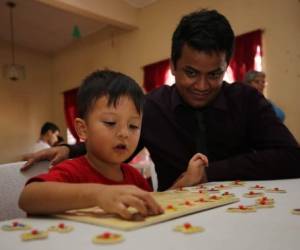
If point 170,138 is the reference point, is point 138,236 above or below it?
below

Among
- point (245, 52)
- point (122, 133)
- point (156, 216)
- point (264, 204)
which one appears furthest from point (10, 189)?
point (245, 52)

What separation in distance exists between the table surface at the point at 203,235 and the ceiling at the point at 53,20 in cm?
459

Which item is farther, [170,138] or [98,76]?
[170,138]

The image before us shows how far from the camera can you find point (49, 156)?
1.21 meters

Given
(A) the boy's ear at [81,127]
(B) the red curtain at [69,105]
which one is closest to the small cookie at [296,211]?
(A) the boy's ear at [81,127]

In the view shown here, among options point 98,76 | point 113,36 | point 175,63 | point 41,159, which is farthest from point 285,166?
point 113,36

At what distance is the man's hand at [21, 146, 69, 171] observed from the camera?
1159 mm

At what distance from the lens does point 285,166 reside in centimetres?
130

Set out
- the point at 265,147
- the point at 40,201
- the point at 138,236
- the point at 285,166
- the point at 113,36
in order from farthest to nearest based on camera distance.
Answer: the point at 113,36 → the point at 265,147 → the point at 285,166 → the point at 40,201 → the point at 138,236

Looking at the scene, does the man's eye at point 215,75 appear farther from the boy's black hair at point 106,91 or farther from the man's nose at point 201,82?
the boy's black hair at point 106,91

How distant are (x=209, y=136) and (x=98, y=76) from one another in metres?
0.64

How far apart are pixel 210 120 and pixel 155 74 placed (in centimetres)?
402

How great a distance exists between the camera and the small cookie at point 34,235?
1.68 ft

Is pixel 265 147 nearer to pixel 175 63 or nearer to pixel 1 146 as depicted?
pixel 175 63
